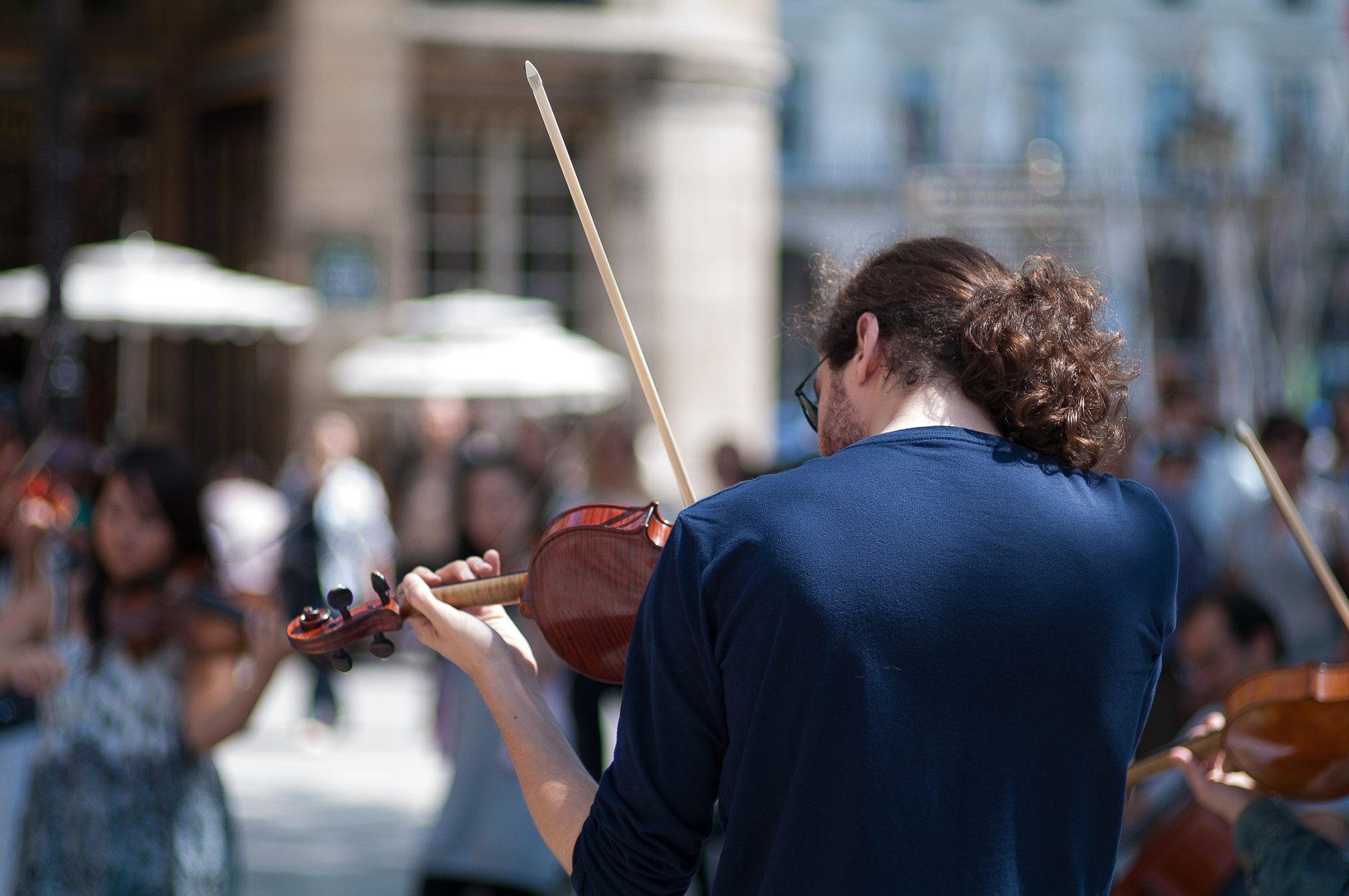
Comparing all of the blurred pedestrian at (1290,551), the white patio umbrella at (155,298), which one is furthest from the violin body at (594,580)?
the white patio umbrella at (155,298)

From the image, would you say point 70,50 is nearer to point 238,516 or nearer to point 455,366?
point 238,516

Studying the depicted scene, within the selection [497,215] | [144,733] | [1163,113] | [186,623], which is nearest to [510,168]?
[497,215]

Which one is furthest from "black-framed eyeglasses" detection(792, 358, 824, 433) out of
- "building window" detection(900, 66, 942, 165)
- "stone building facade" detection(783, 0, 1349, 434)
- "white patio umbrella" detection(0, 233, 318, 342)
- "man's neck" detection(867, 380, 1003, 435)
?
"building window" detection(900, 66, 942, 165)

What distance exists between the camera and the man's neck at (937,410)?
1673 millimetres

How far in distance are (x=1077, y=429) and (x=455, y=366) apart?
32.6ft

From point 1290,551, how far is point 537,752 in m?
5.63

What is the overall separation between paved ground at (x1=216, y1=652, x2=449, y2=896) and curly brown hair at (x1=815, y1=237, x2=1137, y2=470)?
3.60 m

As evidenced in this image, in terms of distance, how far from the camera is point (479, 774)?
4043 mm

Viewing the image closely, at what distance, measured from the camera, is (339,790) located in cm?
751

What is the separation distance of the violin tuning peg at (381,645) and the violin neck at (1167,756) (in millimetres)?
1110

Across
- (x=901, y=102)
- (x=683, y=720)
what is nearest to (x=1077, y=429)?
(x=683, y=720)

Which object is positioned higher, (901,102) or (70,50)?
(901,102)

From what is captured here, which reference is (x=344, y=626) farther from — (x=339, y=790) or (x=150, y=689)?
(x=339, y=790)

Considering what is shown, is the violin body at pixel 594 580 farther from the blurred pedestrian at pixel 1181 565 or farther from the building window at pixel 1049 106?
the building window at pixel 1049 106
